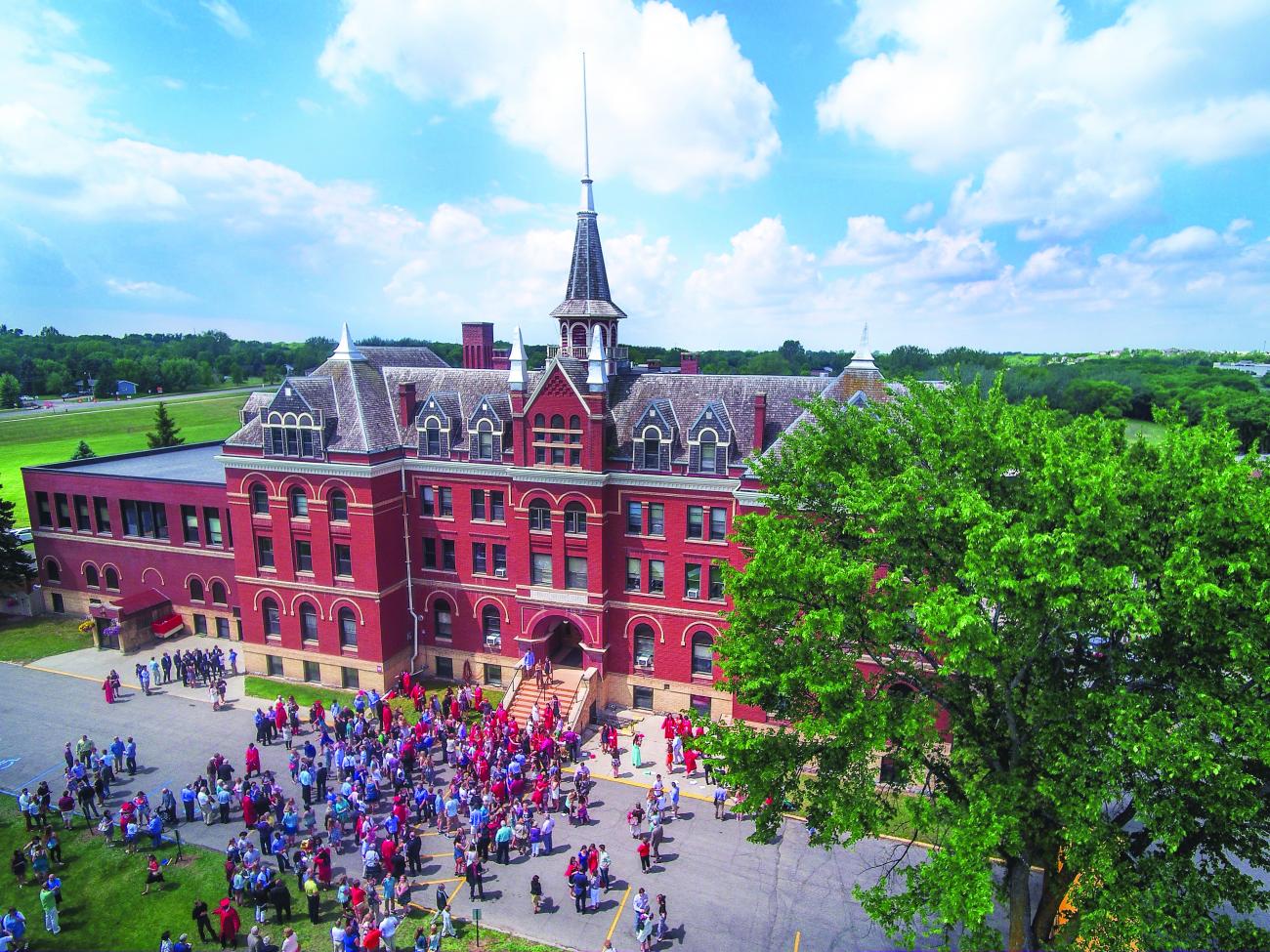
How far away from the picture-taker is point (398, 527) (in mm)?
47625

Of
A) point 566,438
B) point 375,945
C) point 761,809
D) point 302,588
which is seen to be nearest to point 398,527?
point 302,588

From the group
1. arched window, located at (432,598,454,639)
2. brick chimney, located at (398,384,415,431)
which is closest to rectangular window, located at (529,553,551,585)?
arched window, located at (432,598,454,639)

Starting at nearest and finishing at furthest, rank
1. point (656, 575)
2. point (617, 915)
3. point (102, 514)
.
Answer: point (617, 915)
point (656, 575)
point (102, 514)

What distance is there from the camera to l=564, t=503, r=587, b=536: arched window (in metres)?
44.0

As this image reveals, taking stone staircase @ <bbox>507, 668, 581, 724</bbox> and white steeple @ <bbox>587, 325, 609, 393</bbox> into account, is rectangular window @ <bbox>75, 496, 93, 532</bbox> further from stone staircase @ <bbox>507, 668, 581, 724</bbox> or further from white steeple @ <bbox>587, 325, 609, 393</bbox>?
white steeple @ <bbox>587, 325, 609, 393</bbox>

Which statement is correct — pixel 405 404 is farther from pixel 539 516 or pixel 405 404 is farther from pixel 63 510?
pixel 63 510

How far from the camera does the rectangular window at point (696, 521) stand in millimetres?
42125

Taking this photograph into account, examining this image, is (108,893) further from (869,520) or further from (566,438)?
(869,520)

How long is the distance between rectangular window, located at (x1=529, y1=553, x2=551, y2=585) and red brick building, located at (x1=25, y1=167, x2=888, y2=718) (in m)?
0.13

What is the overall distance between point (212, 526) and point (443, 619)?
19120 mm

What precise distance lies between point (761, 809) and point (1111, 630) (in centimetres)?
1163

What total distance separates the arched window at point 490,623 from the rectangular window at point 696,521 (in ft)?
45.5

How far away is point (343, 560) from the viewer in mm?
46812

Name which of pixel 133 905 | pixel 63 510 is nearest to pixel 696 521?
pixel 133 905
